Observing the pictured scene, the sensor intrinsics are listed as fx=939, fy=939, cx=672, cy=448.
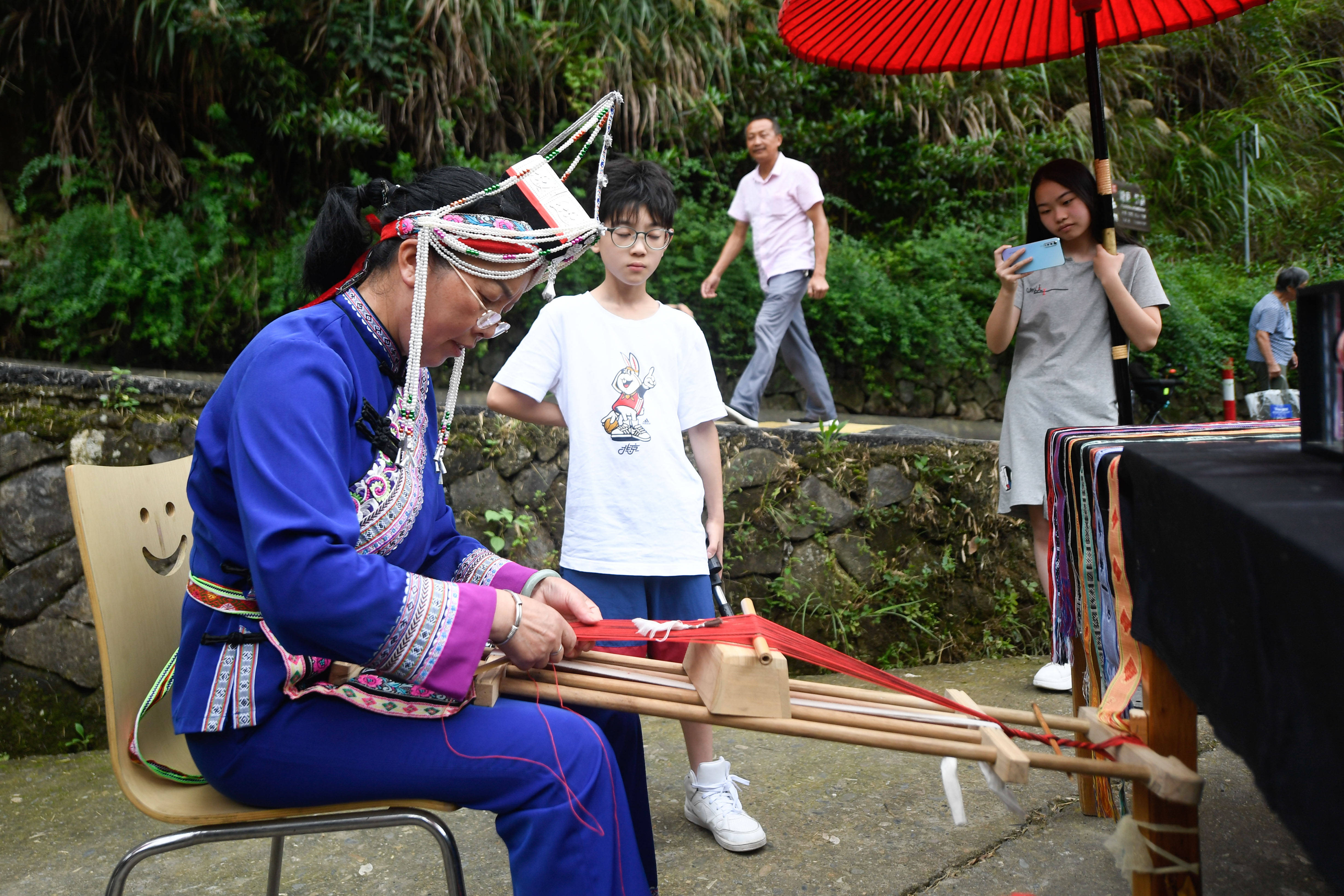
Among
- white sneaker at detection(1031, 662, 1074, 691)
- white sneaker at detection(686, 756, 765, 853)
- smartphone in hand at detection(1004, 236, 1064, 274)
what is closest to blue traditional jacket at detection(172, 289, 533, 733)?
white sneaker at detection(686, 756, 765, 853)

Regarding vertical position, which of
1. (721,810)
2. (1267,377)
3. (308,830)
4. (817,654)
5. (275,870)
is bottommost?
(721,810)

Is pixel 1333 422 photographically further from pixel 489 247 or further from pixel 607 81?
pixel 607 81

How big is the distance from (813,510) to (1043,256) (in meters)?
1.59

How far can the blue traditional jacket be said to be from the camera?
1314 millimetres

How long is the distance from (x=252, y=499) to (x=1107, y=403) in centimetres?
280

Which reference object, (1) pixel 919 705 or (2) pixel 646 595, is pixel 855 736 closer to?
(1) pixel 919 705

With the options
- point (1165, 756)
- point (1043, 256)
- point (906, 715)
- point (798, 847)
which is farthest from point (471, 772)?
point (1043, 256)

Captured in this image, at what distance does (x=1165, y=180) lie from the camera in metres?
11.3

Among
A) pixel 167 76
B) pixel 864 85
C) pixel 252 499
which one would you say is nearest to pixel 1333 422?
pixel 252 499

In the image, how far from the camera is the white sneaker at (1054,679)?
138 inches

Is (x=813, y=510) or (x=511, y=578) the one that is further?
(x=813, y=510)

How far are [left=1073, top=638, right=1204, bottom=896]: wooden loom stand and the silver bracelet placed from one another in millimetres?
855

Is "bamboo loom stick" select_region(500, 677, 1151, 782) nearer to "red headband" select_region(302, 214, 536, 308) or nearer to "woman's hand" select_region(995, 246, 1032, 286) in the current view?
"red headband" select_region(302, 214, 536, 308)

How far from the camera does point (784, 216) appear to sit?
541 centimetres
